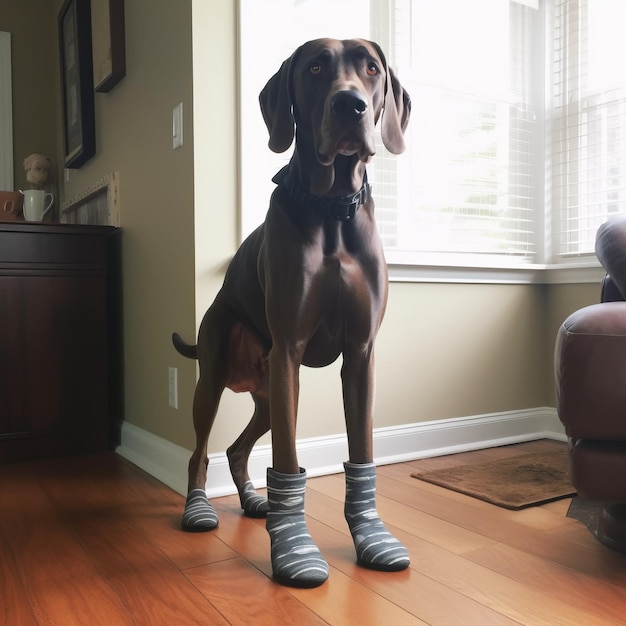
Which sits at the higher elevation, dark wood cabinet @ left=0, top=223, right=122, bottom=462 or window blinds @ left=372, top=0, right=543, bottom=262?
window blinds @ left=372, top=0, right=543, bottom=262

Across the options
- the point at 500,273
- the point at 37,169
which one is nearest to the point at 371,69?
the point at 500,273

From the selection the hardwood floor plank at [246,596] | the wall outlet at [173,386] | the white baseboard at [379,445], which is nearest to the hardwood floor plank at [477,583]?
the hardwood floor plank at [246,596]

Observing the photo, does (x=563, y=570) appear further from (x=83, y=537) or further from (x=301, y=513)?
(x=83, y=537)

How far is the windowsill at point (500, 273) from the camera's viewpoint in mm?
2375

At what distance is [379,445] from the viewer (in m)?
2.28

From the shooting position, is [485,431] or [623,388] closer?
[623,388]

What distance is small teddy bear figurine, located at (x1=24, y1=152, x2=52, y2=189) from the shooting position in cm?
334

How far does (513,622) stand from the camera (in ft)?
3.67

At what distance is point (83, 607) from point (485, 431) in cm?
176

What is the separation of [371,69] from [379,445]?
1.36 m

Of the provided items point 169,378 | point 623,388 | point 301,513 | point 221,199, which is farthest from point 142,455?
point 623,388

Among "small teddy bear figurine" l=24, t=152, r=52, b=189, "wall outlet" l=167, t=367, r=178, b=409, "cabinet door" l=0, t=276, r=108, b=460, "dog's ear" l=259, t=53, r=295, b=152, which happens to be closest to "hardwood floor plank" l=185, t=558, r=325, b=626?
"wall outlet" l=167, t=367, r=178, b=409

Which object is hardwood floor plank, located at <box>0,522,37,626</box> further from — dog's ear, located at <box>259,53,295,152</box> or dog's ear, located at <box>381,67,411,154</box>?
dog's ear, located at <box>381,67,411,154</box>

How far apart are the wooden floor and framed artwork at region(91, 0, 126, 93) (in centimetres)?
160
